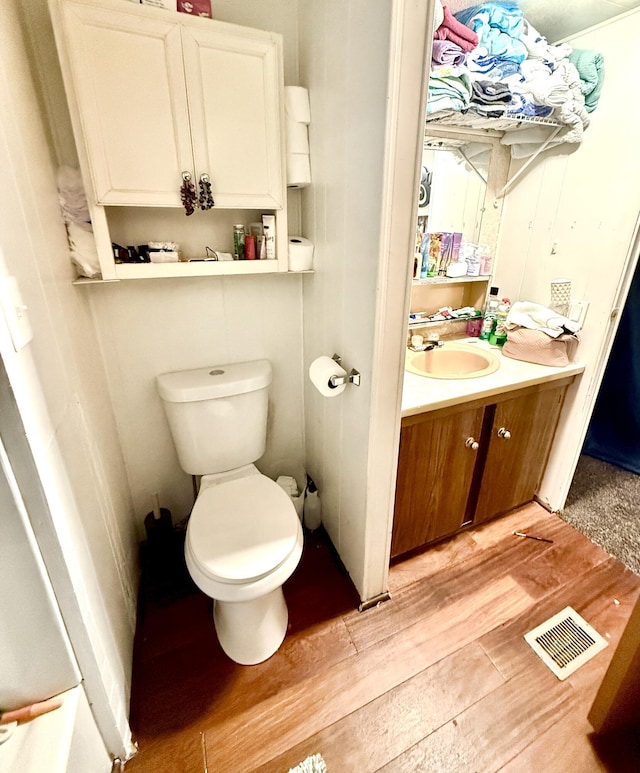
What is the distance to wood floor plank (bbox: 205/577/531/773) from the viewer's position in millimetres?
1063

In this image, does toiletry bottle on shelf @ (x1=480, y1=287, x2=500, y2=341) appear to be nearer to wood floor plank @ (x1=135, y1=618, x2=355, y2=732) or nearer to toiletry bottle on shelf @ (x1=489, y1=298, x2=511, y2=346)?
toiletry bottle on shelf @ (x1=489, y1=298, x2=511, y2=346)

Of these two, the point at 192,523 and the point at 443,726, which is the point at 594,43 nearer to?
the point at 192,523

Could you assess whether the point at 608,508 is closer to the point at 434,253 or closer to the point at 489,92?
the point at 434,253

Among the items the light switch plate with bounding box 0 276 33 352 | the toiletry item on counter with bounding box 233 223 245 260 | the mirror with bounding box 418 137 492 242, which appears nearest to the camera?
the light switch plate with bounding box 0 276 33 352

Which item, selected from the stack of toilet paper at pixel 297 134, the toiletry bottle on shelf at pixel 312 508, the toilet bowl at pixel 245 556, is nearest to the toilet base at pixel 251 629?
the toilet bowl at pixel 245 556

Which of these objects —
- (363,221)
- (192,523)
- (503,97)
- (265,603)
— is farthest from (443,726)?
(503,97)

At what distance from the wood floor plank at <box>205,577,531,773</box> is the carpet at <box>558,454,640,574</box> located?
0.56 m

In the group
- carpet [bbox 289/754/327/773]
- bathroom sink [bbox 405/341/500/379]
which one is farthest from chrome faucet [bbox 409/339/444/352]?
carpet [bbox 289/754/327/773]

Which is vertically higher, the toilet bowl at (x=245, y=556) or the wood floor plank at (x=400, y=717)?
the toilet bowl at (x=245, y=556)

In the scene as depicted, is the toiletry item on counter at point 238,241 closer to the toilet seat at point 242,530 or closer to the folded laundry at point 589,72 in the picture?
the toilet seat at point 242,530

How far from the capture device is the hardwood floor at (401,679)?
1.04 m

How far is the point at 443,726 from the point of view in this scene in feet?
3.58

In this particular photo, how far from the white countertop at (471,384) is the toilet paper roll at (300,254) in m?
0.56

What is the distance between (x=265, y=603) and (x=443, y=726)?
63 cm
